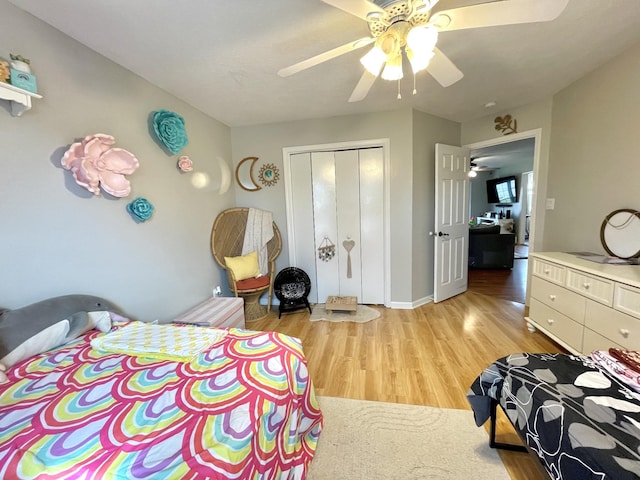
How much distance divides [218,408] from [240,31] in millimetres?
1948

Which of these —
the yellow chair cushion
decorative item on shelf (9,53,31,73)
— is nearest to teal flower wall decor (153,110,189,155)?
decorative item on shelf (9,53,31,73)

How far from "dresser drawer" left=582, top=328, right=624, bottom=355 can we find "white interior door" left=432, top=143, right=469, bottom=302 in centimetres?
145

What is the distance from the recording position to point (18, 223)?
1345mm

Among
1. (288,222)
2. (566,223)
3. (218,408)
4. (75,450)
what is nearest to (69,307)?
(75,450)

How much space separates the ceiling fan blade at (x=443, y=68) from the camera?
52.0 inches

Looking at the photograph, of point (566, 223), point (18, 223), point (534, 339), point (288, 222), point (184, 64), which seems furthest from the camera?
point (288, 222)

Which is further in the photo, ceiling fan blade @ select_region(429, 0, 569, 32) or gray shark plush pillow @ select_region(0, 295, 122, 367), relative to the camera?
gray shark plush pillow @ select_region(0, 295, 122, 367)

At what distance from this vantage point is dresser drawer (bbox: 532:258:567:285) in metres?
2.13

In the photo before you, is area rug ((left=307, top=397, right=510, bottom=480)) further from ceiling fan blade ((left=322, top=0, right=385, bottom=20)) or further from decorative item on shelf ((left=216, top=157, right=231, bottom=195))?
decorative item on shelf ((left=216, top=157, right=231, bottom=195))

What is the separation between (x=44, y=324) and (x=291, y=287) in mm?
2126

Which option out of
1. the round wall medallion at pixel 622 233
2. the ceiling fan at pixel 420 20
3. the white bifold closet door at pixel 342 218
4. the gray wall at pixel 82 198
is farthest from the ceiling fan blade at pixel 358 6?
the round wall medallion at pixel 622 233

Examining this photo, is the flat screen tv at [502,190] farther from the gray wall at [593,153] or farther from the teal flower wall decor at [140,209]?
the teal flower wall decor at [140,209]

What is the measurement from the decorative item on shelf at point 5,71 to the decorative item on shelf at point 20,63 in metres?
0.03

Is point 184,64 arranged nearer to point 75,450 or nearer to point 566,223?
point 75,450
